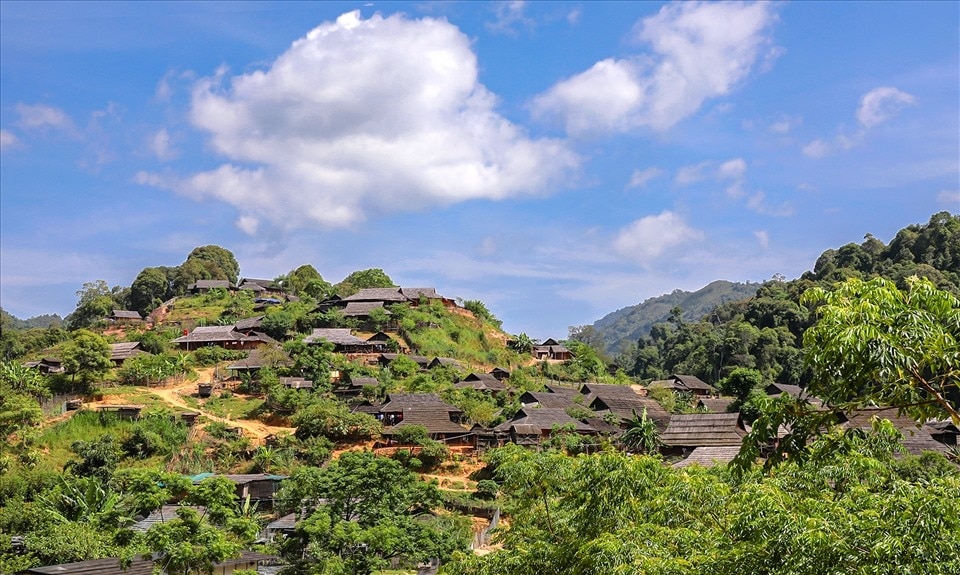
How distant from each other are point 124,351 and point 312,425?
24.0 metres

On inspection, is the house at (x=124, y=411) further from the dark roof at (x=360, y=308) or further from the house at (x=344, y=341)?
the dark roof at (x=360, y=308)

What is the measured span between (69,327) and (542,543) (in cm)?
8091

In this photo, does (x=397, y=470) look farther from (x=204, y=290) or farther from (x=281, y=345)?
(x=204, y=290)

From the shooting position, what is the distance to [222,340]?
62.1 metres

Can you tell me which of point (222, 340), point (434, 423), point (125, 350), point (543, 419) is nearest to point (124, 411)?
point (125, 350)

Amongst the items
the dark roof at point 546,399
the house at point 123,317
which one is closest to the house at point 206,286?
the house at point 123,317

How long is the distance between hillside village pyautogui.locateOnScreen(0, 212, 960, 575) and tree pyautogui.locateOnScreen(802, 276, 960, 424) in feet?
1.10

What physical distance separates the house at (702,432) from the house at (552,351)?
124 feet

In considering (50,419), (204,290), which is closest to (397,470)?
(50,419)

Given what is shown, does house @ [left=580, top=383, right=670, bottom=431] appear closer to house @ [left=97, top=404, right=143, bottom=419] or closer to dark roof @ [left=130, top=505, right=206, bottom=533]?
dark roof @ [left=130, top=505, right=206, bottom=533]

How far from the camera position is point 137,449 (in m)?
42.4

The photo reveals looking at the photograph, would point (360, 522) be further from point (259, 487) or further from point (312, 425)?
point (312, 425)

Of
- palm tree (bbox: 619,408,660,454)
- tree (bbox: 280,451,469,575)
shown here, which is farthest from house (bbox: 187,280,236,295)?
tree (bbox: 280,451,469,575)

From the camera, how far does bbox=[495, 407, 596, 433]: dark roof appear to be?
4469cm
